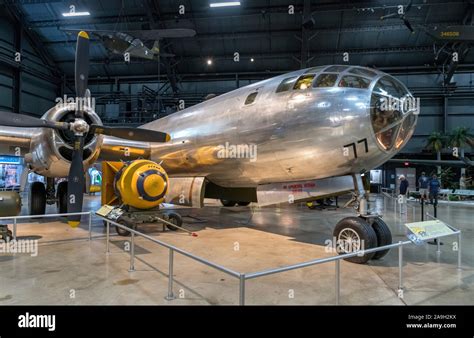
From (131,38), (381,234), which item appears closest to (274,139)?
(381,234)

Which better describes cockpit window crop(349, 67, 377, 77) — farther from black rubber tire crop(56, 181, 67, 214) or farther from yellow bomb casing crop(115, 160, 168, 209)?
black rubber tire crop(56, 181, 67, 214)

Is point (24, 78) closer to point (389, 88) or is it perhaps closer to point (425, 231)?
point (389, 88)

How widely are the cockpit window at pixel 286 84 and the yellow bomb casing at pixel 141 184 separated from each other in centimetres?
384

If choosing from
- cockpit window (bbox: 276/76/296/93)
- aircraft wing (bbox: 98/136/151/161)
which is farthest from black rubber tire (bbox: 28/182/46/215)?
cockpit window (bbox: 276/76/296/93)

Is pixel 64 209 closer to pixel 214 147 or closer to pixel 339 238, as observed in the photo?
pixel 214 147

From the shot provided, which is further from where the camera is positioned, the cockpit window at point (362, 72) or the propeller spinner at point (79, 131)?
the propeller spinner at point (79, 131)

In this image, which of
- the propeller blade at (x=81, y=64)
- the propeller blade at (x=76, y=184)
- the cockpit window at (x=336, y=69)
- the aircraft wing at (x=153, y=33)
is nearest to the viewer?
the cockpit window at (x=336, y=69)

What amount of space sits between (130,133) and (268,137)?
4.19m

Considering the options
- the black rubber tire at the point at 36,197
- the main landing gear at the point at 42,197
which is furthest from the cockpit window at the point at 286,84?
the black rubber tire at the point at 36,197

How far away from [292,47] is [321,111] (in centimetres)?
2119

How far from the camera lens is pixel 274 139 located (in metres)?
7.25

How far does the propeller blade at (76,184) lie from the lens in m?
8.05

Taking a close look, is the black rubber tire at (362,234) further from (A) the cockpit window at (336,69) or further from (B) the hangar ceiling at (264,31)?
(B) the hangar ceiling at (264,31)

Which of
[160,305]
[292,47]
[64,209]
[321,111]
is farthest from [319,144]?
[292,47]
